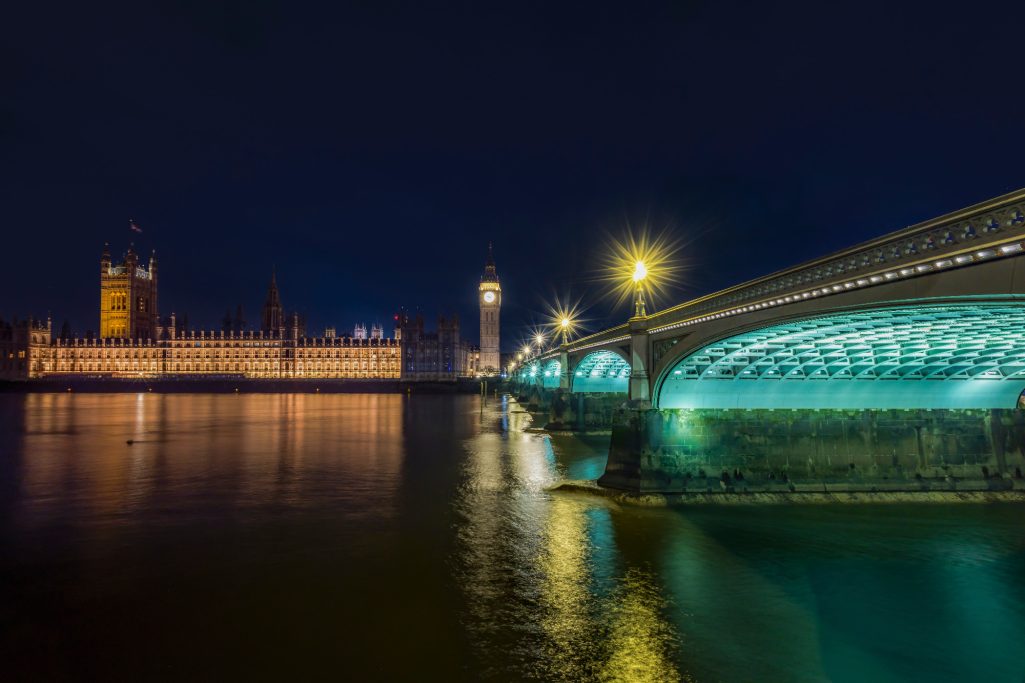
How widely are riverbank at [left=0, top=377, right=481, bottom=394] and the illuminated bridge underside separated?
104686 mm

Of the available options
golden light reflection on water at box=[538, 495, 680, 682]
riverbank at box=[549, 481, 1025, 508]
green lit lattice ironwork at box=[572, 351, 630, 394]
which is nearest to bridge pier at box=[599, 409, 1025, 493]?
riverbank at box=[549, 481, 1025, 508]

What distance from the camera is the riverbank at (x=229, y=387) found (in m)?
138

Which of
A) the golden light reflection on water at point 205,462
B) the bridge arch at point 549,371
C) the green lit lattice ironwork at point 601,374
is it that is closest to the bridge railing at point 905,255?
the golden light reflection on water at point 205,462

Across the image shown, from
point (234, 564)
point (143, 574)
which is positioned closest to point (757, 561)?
point (234, 564)

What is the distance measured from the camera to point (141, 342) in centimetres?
19250

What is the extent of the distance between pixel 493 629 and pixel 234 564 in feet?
28.3

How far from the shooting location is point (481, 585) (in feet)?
56.5

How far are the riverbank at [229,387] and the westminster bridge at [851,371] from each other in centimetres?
10653

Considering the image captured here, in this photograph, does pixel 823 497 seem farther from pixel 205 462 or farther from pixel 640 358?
pixel 205 462

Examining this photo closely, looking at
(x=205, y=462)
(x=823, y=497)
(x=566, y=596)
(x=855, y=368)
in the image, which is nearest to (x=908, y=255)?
(x=566, y=596)

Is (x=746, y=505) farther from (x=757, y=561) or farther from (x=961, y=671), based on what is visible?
(x=961, y=671)

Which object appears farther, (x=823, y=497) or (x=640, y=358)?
(x=640, y=358)

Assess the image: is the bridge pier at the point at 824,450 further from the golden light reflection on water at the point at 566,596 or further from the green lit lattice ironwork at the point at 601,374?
the green lit lattice ironwork at the point at 601,374

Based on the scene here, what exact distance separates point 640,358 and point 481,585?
17.9 m
